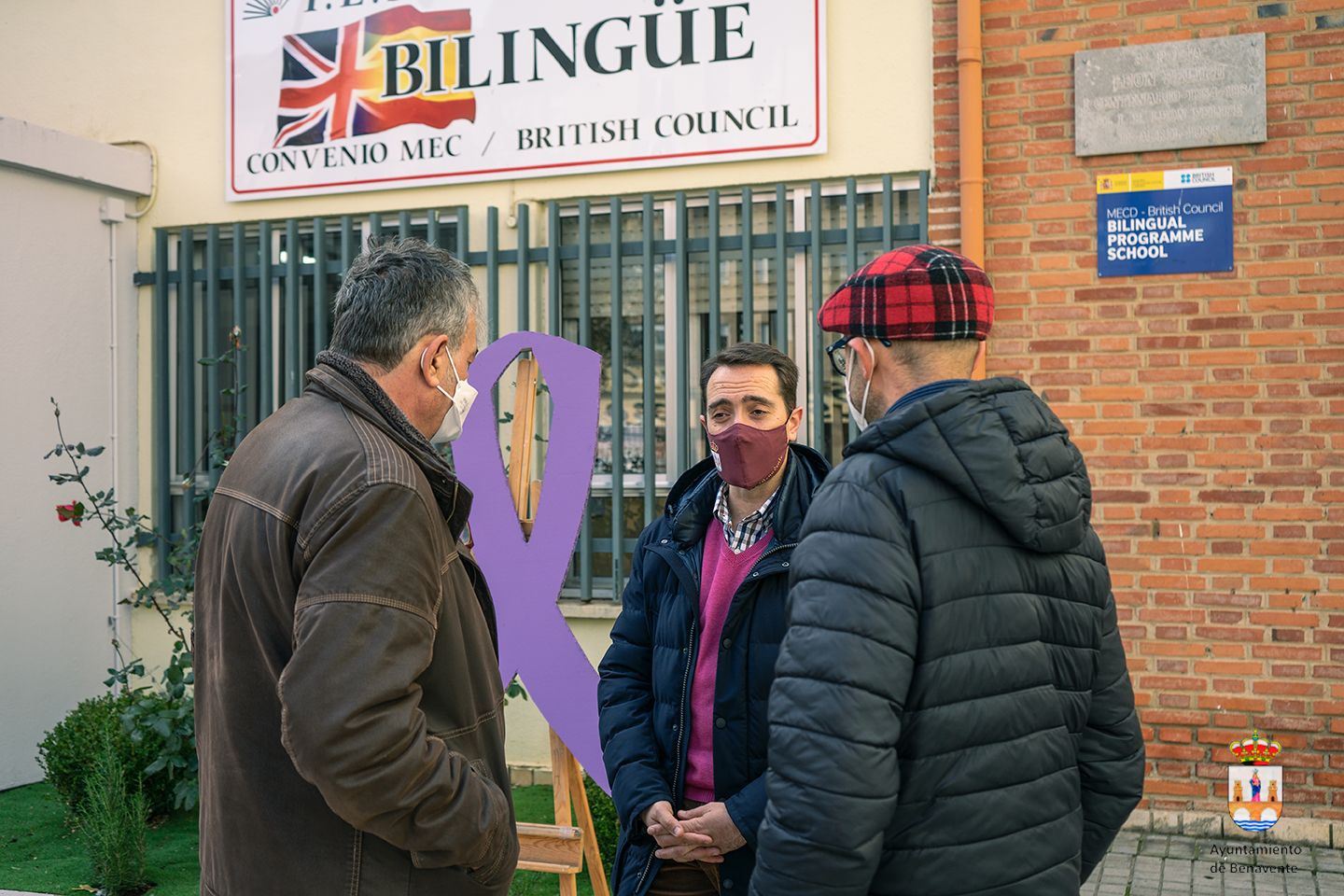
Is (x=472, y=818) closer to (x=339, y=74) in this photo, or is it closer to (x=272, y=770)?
(x=272, y=770)

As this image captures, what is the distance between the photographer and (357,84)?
6555 mm

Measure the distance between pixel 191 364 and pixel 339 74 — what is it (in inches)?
73.0

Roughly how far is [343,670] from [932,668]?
903mm

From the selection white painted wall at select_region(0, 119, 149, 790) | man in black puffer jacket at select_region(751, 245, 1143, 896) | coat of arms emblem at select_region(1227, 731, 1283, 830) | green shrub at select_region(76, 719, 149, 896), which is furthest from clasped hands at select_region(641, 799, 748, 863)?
white painted wall at select_region(0, 119, 149, 790)

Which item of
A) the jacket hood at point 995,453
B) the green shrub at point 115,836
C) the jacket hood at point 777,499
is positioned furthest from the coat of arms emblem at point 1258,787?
the green shrub at point 115,836

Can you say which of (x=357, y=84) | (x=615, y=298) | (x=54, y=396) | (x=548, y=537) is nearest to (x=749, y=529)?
(x=548, y=537)

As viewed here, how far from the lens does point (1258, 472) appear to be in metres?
5.29

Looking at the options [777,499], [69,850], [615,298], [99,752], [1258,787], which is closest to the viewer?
[777,499]

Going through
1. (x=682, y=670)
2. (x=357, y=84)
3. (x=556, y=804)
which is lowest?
(x=556, y=804)

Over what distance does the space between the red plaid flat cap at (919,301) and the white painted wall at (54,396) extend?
18.7 feet

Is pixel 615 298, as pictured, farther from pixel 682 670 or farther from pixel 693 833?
pixel 693 833

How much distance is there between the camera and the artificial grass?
16.0ft

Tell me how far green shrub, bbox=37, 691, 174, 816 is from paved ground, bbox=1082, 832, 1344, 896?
4.07 m

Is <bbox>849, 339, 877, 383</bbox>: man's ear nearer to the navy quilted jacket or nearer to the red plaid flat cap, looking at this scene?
the red plaid flat cap
